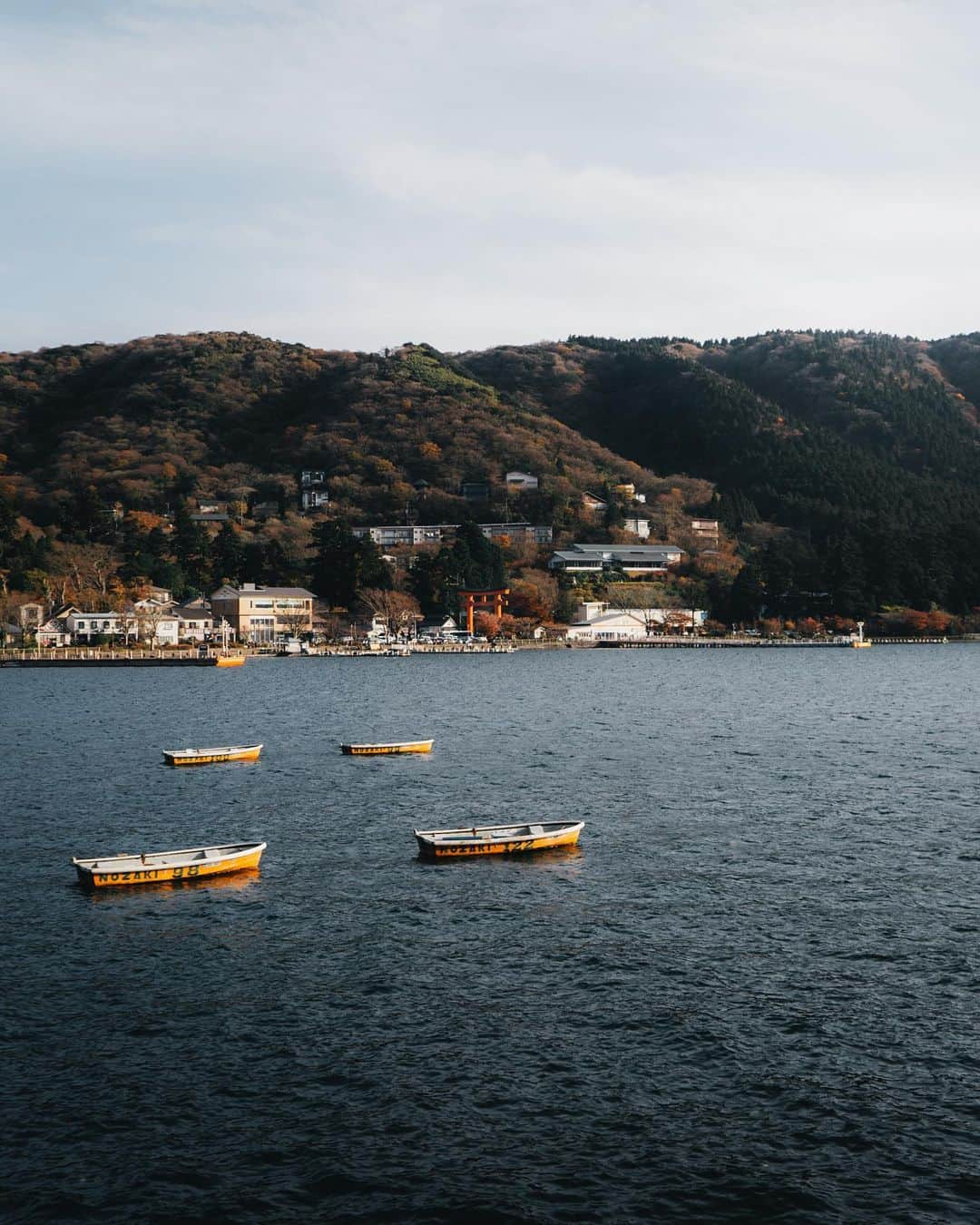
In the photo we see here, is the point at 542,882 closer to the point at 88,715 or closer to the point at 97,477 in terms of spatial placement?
the point at 88,715

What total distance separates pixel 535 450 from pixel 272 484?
134 ft

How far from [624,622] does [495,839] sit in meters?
117

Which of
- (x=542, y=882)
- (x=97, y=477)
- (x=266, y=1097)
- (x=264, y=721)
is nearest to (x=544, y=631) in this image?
(x=97, y=477)

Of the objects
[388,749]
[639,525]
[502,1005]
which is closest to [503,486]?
[639,525]

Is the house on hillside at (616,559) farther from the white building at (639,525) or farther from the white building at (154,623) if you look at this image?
the white building at (154,623)

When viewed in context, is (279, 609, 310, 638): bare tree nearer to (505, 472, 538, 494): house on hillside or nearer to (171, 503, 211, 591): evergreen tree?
(171, 503, 211, 591): evergreen tree

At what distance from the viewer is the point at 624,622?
471ft

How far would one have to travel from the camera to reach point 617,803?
113 ft

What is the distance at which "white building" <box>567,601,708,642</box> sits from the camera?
14175cm

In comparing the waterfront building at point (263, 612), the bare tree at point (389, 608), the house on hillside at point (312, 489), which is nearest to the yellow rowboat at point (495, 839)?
the waterfront building at point (263, 612)

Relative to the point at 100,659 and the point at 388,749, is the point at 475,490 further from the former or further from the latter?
the point at 388,749

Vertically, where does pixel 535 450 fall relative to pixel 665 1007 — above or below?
above

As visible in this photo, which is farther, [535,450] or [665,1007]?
[535,450]

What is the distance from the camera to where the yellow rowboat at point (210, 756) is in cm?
4297
